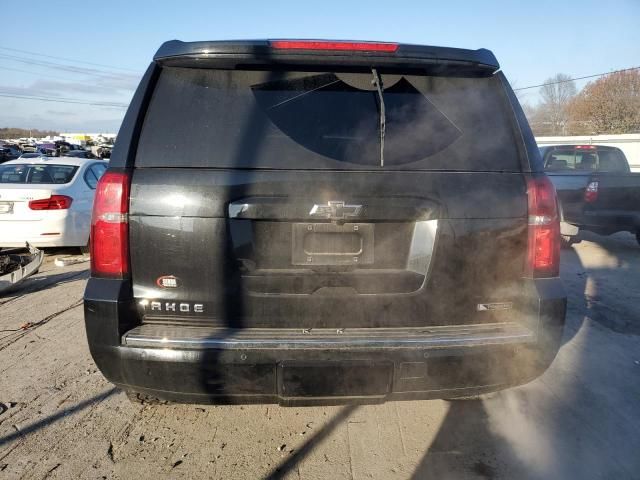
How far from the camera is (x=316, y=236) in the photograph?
2.29 metres

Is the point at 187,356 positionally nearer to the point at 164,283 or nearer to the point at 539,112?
the point at 164,283

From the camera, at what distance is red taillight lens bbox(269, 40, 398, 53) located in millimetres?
2357

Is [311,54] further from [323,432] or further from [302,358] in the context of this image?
[323,432]

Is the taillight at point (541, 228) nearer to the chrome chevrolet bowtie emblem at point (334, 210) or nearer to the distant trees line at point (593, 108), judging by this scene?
the chrome chevrolet bowtie emblem at point (334, 210)

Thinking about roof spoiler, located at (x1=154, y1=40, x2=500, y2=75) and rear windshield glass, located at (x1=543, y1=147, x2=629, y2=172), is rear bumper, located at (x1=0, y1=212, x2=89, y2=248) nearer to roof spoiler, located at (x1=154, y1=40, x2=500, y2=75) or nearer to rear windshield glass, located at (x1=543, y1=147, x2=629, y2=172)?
roof spoiler, located at (x1=154, y1=40, x2=500, y2=75)

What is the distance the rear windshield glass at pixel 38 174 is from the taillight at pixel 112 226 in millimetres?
6068

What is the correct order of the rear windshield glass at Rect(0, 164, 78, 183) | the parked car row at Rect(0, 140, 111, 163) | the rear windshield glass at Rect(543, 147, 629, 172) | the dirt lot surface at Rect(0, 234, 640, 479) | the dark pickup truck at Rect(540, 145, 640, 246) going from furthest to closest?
the parked car row at Rect(0, 140, 111, 163), the rear windshield glass at Rect(543, 147, 629, 172), the dark pickup truck at Rect(540, 145, 640, 246), the rear windshield glass at Rect(0, 164, 78, 183), the dirt lot surface at Rect(0, 234, 640, 479)

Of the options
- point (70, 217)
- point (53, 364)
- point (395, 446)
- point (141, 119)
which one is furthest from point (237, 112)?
point (70, 217)

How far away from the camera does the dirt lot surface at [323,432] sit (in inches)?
103

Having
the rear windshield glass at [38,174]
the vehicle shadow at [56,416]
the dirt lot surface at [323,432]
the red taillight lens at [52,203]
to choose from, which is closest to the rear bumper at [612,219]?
the dirt lot surface at [323,432]

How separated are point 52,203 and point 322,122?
6027mm

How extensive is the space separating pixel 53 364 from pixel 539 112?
50175 mm

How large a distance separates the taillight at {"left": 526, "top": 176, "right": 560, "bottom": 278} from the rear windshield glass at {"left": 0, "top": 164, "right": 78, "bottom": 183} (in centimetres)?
717

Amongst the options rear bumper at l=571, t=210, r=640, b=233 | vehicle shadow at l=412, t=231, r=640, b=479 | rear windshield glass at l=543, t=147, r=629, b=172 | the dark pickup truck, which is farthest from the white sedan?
rear windshield glass at l=543, t=147, r=629, b=172
